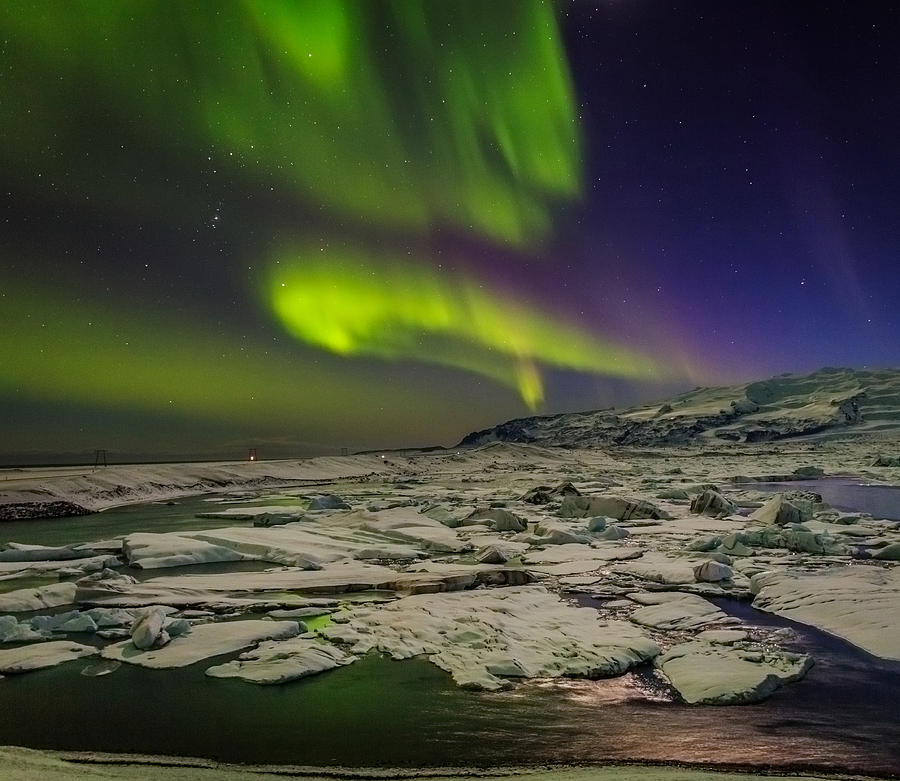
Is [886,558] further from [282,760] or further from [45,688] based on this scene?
[45,688]

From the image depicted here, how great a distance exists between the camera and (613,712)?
195 inches

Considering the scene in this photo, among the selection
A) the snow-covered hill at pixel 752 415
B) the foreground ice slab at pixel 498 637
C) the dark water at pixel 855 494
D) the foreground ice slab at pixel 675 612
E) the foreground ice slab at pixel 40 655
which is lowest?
the foreground ice slab at pixel 40 655

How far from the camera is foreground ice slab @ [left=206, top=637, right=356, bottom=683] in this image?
19.3 feet

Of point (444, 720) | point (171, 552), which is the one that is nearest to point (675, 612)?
point (444, 720)

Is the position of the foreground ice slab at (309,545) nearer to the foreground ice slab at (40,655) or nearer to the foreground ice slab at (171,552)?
the foreground ice slab at (171,552)

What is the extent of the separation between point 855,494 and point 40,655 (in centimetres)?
2936

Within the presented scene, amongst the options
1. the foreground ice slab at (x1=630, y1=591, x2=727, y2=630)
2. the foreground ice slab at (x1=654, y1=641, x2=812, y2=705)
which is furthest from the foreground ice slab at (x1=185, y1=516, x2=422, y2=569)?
the foreground ice slab at (x1=654, y1=641, x2=812, y2=705)

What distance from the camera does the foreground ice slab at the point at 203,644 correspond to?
644 centimetres

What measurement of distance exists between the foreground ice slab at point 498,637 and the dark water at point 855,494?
580 inches

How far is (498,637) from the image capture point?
6.80 m

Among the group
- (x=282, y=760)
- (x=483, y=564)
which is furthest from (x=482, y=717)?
(x=483, y=564)

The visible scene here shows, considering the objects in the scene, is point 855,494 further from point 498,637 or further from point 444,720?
point 444,720

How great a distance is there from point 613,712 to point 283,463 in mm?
50885

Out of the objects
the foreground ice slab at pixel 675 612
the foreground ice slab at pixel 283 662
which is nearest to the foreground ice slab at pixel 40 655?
the foreground ice slab at pixel 283 662
